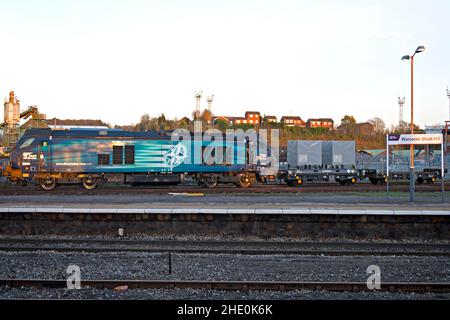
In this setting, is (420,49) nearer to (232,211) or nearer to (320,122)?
(232,211)

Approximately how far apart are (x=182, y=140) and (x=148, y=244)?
16.4 metres

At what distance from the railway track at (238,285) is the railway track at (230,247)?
3135mm

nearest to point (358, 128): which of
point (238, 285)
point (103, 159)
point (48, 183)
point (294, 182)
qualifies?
point (294, 182)

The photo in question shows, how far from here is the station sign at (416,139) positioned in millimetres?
18219

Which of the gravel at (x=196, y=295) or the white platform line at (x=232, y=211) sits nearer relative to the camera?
the gravel at (x=196, y=295)

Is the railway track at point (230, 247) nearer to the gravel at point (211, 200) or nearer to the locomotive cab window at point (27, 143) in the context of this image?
the gravel at point (211, 200)

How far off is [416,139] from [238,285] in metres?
13.8

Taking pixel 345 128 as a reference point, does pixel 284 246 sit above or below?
below

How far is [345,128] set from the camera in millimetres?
103250

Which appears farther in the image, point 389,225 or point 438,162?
point 438,162

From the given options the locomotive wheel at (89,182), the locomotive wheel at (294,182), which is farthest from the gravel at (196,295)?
the locomotive wheel at (294,182)

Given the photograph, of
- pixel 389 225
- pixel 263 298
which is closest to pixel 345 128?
pixel 389 225

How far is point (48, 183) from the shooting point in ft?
86.2
